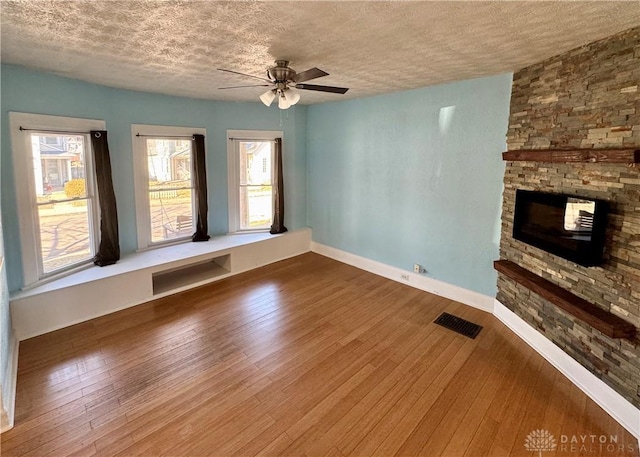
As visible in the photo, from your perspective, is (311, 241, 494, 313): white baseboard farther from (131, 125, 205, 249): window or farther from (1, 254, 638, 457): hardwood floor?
(131, 125, 205, 249): window

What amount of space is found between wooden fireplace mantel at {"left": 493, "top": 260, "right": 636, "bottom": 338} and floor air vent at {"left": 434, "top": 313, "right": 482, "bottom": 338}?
0.68 meters

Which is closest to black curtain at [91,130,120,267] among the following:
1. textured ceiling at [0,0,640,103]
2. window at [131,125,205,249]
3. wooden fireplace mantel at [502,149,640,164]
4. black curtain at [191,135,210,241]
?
window at [131,125,205,249]

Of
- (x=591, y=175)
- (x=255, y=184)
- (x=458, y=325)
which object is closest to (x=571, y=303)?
(x=591, y=175)

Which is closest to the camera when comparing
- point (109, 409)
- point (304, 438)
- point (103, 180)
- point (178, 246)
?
point (304, 438)

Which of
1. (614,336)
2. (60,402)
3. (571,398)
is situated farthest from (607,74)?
(60,402)

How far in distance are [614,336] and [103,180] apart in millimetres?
5193

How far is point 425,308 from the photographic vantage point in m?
4.04

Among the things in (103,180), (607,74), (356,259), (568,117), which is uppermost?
(607,74)

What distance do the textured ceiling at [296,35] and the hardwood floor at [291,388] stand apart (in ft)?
8.76

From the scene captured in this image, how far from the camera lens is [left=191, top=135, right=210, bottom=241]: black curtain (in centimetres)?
494

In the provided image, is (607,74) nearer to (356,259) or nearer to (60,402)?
(356,259)

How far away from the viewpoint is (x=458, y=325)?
11.9 ft

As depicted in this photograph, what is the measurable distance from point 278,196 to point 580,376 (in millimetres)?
4549

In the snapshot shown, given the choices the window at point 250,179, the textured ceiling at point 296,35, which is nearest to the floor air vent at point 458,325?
the textured ceiling at point 296,35
